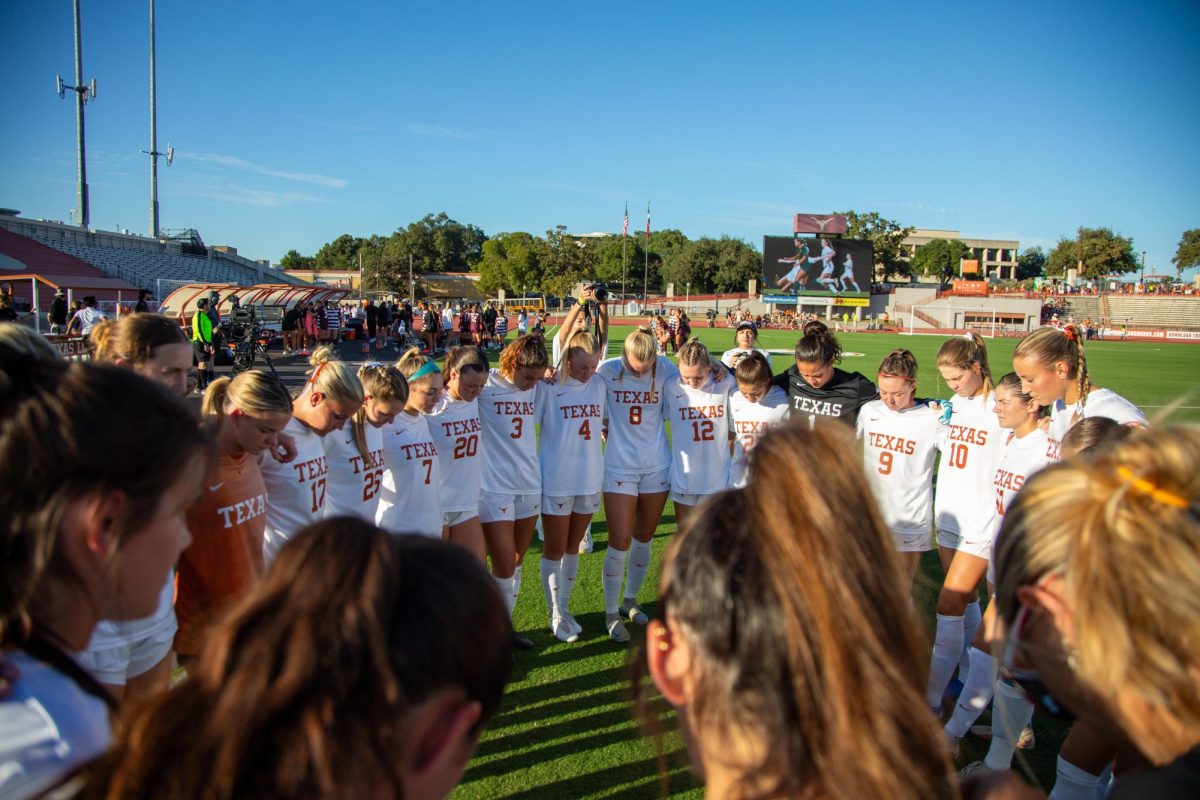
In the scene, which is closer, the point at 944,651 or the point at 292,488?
the point at 292,488

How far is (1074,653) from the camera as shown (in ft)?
3.95

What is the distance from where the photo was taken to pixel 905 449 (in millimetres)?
4664

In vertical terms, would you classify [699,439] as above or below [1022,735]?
above

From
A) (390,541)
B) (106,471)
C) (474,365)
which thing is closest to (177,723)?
(390,541)

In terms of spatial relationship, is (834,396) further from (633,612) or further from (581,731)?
(581,731)

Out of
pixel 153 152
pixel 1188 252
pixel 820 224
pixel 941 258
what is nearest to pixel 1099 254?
pixel 1188 252

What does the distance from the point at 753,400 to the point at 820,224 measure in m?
68.8

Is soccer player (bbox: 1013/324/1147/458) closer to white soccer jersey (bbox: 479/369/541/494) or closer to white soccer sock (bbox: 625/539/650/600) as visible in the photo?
white soccer sock (bbox: 625/539/650/600)

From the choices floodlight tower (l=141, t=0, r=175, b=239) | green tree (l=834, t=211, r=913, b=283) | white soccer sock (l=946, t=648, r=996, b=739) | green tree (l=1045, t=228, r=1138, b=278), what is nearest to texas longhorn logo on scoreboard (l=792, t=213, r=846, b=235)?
green tree (l=834, t=211, r=913, b=283)

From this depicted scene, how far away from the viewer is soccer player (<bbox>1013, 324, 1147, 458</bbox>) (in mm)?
3850

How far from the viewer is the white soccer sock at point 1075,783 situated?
286cm

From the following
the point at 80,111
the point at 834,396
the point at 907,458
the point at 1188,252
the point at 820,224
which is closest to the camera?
the point at 907,458

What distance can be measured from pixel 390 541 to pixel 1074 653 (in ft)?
3.88

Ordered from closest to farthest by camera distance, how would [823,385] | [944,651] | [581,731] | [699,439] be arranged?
[581,731] < [944,651] < [823,385] < [699,439]
